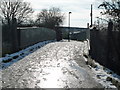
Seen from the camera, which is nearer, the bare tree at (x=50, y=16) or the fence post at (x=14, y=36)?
the fence post at (x=14, y=36)

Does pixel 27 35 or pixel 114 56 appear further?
pixel 27 35

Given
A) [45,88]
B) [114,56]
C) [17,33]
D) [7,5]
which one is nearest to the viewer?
[45,88]

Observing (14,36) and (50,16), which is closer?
(14,36)

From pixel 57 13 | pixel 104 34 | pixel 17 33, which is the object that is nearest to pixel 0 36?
pixel 17 33

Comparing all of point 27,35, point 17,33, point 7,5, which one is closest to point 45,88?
point 17,33

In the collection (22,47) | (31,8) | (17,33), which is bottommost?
(22,47)

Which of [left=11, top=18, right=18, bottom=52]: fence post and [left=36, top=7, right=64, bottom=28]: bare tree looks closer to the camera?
[left=11, top=18, right=18, bottom=52]: fence post

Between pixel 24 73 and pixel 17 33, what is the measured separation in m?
10.9

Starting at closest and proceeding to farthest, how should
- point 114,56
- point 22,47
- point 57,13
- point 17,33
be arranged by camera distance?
point 114,56, point 17,33, point 22,47, point 57,13

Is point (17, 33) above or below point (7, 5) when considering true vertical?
below

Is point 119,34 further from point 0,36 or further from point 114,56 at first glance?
point 0,36

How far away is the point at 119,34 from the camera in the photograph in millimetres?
9922

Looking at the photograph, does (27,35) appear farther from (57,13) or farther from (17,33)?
(57,13)

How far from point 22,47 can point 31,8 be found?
47.2m
